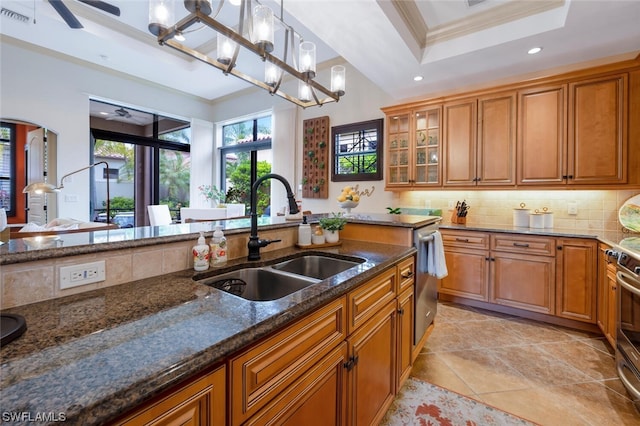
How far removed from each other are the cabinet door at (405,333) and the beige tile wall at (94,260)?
3.44 ft

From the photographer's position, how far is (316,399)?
937 mm

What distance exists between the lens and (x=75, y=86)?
441cm

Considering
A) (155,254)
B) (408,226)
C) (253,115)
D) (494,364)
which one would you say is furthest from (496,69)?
(253,115)

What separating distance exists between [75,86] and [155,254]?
513cm

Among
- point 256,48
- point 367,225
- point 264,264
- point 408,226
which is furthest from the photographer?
point 367,225

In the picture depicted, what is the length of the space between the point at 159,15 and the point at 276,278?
1521 mm

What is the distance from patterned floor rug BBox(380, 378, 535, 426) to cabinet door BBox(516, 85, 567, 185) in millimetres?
2306

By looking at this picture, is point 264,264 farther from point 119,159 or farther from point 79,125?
point 119,159

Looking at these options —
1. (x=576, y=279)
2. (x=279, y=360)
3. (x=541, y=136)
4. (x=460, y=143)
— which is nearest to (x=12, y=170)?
(x=279, y=360)

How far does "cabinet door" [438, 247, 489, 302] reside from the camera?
298 centimetres

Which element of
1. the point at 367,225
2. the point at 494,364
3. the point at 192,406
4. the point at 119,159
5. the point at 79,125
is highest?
the point at 79,125

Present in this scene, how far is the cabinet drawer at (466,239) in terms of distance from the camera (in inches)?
117

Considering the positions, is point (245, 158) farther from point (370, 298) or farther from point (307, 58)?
point (370, 298)

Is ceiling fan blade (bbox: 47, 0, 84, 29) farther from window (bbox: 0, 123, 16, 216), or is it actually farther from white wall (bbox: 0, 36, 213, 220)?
window (bbox: 0, 123, 16, 216)
